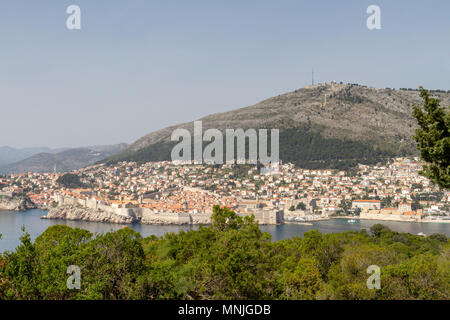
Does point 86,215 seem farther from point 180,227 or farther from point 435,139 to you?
point 435,139

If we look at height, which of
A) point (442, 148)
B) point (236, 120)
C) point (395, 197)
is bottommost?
point (395, 197)

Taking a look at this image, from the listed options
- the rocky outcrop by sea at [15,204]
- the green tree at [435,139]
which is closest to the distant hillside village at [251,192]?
the rocky outcrop by sea at [15,204]

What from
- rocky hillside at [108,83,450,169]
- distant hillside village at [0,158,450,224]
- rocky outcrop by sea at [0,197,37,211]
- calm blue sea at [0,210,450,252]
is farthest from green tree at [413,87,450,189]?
rocky hillside at [108,83,450,169]

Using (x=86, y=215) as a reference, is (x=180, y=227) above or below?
below

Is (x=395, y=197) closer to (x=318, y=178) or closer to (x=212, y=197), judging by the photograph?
(x=318, y=178)

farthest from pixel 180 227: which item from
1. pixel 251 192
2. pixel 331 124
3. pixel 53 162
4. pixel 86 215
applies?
pixel 53 162

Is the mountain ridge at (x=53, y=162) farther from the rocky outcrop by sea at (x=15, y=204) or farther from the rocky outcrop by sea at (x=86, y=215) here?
the rocky outcrop by sea at (x=86, y=215)
